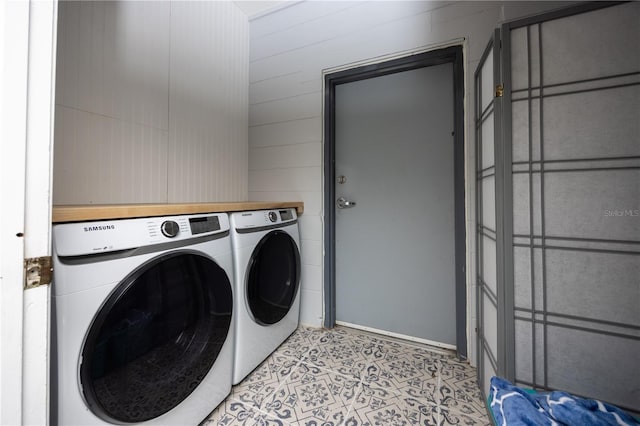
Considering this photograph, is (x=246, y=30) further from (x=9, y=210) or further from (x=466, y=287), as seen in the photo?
(x=466, y=287)

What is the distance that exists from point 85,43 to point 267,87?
3.82ft

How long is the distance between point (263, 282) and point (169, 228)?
664mm

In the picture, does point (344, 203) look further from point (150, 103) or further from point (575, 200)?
point (150, 103)

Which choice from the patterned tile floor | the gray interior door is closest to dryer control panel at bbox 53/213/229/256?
the patterned tile floor

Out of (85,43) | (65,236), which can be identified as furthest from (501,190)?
(85,43)

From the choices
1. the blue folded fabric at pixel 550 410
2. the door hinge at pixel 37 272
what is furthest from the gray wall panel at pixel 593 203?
the door hinge at pixel 37 272

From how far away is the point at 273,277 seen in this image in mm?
1558

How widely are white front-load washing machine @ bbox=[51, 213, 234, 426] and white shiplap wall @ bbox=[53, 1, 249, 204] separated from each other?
0.66 meters

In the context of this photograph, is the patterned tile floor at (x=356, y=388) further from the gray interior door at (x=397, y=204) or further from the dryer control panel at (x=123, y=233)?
the dryer control panel at (x=123, y=233)

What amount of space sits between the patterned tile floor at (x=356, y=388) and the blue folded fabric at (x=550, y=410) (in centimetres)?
42

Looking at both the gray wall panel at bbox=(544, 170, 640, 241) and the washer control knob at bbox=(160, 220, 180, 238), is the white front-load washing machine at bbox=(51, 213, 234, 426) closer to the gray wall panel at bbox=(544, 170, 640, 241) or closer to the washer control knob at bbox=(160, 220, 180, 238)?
the washer control knob at bbox=(160, 220, 180, 238)

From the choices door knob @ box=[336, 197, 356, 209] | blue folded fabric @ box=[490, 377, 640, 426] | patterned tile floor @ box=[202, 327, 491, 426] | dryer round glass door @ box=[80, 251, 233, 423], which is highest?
door knob @ box=[336, 197, 356, 209]

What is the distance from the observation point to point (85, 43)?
3.98 ft

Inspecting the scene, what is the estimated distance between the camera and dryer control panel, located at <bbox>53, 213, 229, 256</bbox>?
673 millimetres
